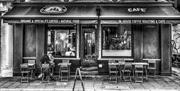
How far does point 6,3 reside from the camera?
14.0 meters

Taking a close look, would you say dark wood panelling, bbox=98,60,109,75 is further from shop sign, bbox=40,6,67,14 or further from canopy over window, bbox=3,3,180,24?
shop sign, bbox=40,6,67,14

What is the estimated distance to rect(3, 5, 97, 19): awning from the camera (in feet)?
38.9

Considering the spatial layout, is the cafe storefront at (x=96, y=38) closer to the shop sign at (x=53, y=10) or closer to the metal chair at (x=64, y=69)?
the shop sign at (x=53, y=10)

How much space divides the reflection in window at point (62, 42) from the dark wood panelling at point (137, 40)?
11.9 feet

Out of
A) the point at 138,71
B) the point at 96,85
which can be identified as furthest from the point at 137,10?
the point at 96,85

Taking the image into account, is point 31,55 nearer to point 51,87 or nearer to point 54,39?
point 54,39

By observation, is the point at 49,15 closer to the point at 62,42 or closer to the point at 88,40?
the point at 62,42

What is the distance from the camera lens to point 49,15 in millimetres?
12039

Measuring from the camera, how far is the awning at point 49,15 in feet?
38.9

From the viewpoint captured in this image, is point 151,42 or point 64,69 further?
point 151,42

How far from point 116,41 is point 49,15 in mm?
4276

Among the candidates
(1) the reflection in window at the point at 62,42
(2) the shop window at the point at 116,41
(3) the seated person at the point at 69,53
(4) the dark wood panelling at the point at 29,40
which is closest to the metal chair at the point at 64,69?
(3) the seated person at the point at 69,53

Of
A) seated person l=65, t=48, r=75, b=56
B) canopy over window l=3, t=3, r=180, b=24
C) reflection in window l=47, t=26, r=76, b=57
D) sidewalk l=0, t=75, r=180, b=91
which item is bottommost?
sidewalk l=0, t=75, r=180, b=91

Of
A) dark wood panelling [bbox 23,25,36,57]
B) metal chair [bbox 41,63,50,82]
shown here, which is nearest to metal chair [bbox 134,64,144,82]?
metal chair [bbox 41,63,50,82]
